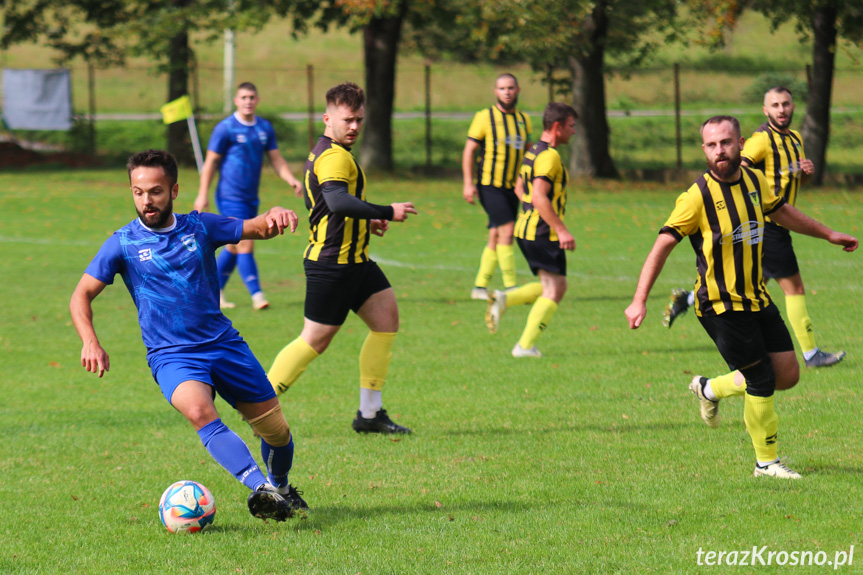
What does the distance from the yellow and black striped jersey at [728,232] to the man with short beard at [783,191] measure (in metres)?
2.52

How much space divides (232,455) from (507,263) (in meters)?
6.91

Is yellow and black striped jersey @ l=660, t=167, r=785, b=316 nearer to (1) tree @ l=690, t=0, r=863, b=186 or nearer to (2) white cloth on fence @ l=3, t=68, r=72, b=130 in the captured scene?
(1) tree @ l=690, t=0, r=863, b=186

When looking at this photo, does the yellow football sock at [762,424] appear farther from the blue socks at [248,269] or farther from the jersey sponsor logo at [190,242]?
the blue socks at [248,269]

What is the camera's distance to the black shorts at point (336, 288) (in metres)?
6.29

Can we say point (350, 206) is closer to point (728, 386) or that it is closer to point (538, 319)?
point (728, 386)

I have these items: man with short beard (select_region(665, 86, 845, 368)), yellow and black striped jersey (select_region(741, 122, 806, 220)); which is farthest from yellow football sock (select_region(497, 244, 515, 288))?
yellow and black striped jersey (select_region(741, 122, 806, 220))

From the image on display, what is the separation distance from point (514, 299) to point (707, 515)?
4.37 m

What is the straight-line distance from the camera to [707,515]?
4.86 m

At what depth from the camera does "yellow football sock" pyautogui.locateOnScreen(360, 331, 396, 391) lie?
260 inches

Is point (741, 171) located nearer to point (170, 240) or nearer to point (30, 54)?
point (170, 240)

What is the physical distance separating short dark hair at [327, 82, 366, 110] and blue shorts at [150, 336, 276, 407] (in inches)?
69.0

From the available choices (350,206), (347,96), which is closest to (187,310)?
(350,206)

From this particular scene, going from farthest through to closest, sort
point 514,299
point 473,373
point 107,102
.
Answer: point 107,102, point 514,299, point 473,373

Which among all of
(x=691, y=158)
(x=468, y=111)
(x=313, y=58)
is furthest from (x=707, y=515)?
(x=313, y=58)
